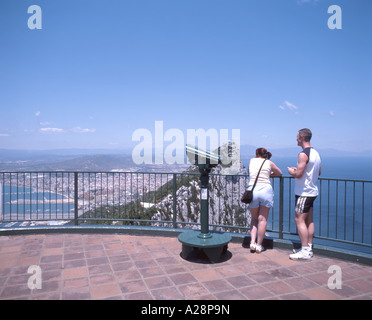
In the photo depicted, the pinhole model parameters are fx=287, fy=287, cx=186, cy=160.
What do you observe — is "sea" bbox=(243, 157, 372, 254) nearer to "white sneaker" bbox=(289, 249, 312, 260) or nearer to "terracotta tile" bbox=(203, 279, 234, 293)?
"white sneaker" bbox=(289, 249, 312, 260)

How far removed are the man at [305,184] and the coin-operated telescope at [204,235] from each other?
1.09 meters

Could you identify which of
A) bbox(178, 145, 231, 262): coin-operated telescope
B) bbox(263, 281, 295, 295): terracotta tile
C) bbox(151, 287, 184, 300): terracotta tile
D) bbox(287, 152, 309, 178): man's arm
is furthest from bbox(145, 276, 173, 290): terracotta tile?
bbox(287, 152, 309, 178): man's arm

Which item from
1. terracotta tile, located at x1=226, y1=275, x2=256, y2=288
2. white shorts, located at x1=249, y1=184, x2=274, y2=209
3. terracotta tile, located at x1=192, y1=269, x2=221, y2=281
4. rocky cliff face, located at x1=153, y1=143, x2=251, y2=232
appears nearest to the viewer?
terracotta tile, located at x1=226, y1=275, x2=256, y2=288

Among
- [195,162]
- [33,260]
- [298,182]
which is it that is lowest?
[33,260]

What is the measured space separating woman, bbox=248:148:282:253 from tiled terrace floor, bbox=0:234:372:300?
46cm

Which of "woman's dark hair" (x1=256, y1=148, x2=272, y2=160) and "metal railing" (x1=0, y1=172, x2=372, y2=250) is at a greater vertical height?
"woman's dark hair" (x1=256, y1=148, x2=272, y2=160)

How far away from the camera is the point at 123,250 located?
4.80 metres

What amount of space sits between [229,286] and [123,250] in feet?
6.75

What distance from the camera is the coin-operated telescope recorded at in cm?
421

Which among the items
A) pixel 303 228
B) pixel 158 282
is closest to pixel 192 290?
pixel 158 282

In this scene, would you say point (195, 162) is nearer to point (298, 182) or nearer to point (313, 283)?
point (298, 182)

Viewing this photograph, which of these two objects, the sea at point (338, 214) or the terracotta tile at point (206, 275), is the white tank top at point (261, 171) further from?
the terracotta tile at point (206, 275)
